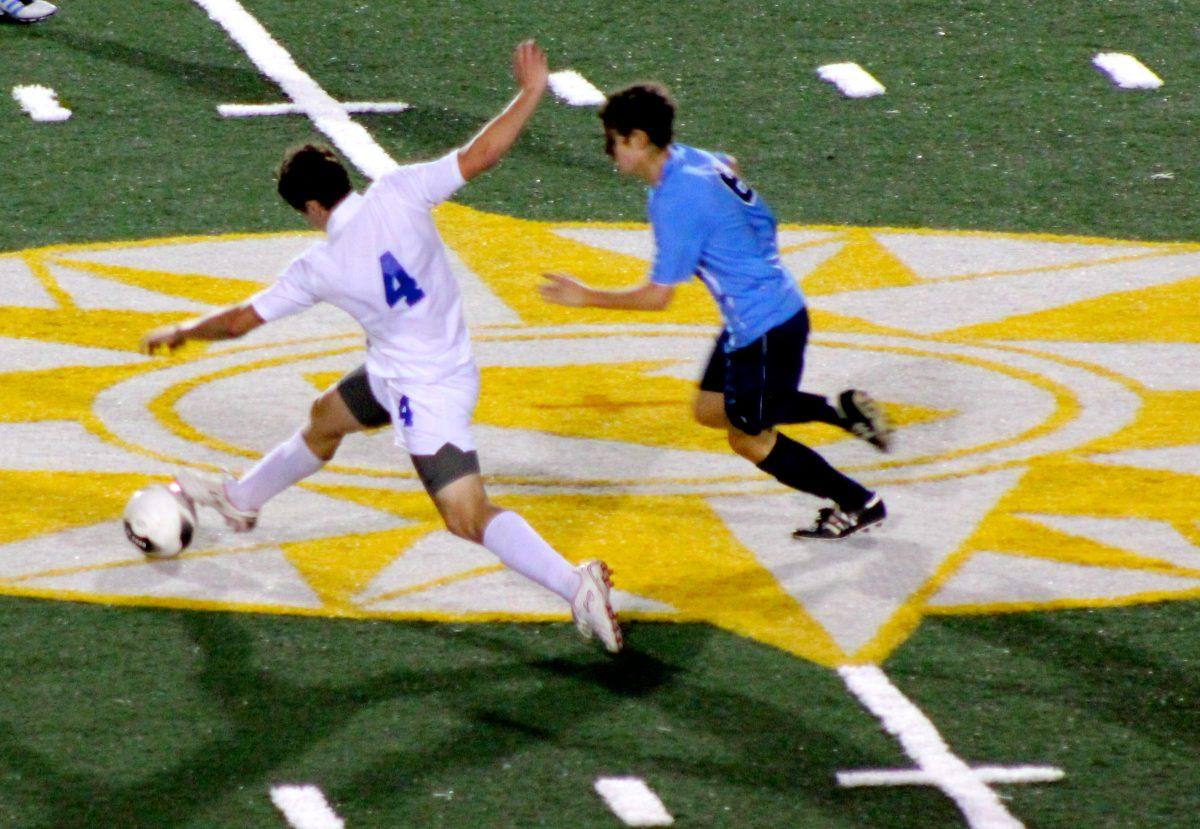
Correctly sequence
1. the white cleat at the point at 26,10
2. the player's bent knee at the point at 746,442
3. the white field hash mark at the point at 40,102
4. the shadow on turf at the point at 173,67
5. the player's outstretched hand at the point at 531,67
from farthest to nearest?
1. the white cleat at the point at 26,10
2. the shadow on turf at the point at 173,67
3. the white field hash mark at the point at 40,102
4. the player's bent knee at the point at 746,442
5. the player's outstretched hand at the point at 531,67

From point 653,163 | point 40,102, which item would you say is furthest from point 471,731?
point 40,102

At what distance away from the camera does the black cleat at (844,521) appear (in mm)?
8109

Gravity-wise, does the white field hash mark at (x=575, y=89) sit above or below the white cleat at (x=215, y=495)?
above

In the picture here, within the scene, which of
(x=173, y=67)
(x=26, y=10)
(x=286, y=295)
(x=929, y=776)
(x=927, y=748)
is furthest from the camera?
(x=26, y=10)

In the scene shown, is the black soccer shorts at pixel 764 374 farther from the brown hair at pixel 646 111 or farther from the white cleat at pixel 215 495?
the white cleat at pixel 215 495

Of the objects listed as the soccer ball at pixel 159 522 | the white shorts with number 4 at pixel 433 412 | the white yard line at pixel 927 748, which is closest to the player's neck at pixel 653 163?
the white shorts with number 4 at pixel 433 412

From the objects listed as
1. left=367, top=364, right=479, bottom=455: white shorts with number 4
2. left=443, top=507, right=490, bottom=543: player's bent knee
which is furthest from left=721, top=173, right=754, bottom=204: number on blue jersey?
left=443, top=507, right=490, bottom=543: player's bent knee

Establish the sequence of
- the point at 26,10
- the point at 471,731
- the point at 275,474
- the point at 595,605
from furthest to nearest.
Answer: the point at 26,10 < the point at 275,474 < the point at 595,605 < the point at 471,731

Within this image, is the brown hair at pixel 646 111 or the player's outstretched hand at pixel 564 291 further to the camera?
the brown hair at pixel 646 111

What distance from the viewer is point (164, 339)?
24.3ft

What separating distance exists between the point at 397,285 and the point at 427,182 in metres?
0.33

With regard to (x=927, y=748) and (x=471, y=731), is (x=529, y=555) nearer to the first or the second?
(x=471, y=731)

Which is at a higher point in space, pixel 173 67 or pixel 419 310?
pixel 419 310

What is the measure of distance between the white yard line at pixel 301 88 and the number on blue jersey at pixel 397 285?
5.56 m
